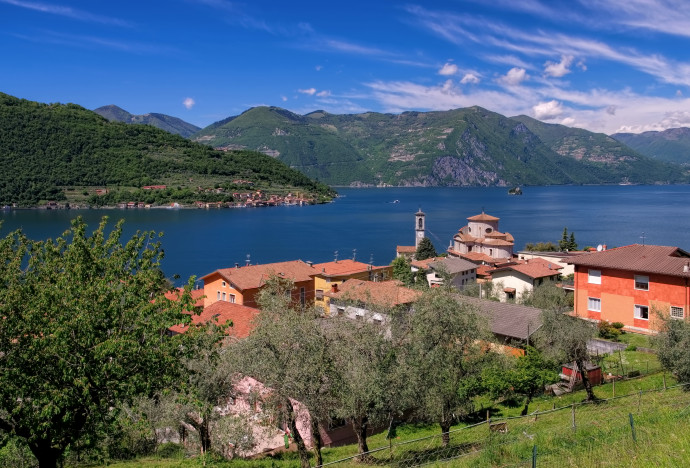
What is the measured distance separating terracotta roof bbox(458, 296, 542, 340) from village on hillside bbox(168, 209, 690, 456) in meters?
0.05

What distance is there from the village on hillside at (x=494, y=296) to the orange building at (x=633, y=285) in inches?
1.8

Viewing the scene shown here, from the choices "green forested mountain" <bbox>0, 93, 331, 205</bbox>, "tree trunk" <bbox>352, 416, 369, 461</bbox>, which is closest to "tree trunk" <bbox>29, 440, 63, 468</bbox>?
"tree trunk" <bbox>352, 416, 369, 461</bbox>

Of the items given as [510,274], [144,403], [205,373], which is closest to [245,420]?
[205,373]

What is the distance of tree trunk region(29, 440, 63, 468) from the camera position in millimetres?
9062

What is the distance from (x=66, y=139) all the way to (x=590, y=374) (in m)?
217

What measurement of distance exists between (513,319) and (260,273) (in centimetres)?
1739

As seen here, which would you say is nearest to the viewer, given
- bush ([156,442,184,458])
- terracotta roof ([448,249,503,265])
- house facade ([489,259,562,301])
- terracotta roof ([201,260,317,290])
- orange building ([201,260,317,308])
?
bush ([156,442,184,458])

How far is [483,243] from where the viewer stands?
6316cm

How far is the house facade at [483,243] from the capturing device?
61344 mm

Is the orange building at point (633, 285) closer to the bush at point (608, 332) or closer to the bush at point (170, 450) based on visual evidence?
the bush at point (608, 332)

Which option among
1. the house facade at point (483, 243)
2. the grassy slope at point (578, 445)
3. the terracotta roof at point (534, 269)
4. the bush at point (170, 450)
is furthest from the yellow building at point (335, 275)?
the grassy slope at point (578, 445)

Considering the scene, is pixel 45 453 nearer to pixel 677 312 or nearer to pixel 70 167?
pixel 677 312

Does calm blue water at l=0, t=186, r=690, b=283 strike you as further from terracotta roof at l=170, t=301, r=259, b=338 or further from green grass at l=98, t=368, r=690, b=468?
green grass at l=98, t=368, r=690, b=468

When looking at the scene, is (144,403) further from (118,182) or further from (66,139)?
(66,139)
